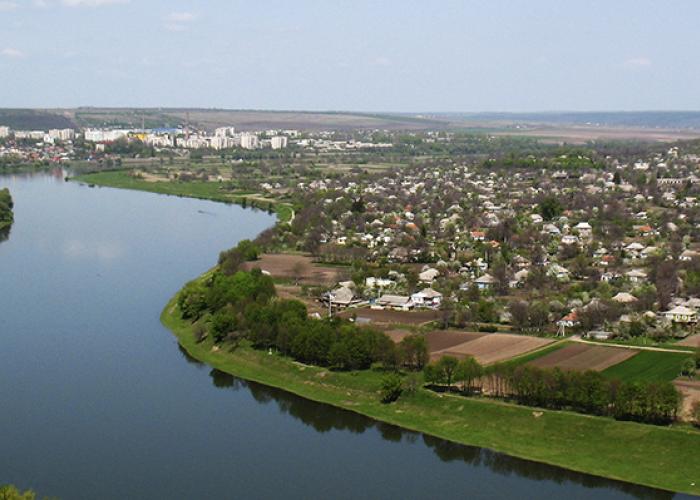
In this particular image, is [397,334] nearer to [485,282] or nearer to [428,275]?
[485,282]

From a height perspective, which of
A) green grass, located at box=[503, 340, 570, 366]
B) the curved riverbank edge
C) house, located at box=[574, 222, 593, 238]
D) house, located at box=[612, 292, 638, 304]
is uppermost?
house, located at box=[574, 222, 593, 238]

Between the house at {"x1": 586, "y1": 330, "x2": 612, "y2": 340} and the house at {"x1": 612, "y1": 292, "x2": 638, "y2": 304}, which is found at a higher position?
the house at {"x1": 612, "y1": 292, "x2": 638, "y2": 304}

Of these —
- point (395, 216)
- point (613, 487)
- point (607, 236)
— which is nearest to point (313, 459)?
point (613, 487)

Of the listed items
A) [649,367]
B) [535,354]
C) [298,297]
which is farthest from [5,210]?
[649,367]

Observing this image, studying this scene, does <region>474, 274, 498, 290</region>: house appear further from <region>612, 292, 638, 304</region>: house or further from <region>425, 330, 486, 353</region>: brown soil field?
<region>425, 330, 486, 353</region>: brown soil field

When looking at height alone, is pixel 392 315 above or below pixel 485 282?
below

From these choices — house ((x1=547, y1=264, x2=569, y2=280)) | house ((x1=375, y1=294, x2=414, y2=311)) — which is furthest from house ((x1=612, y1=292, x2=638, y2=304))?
house ((x1=375, y1=294, x2=414, y2=311))

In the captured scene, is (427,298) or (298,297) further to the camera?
(298,297)

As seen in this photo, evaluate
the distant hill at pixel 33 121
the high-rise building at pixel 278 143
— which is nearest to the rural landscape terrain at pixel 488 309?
the high-rise building at pixel 278 143
